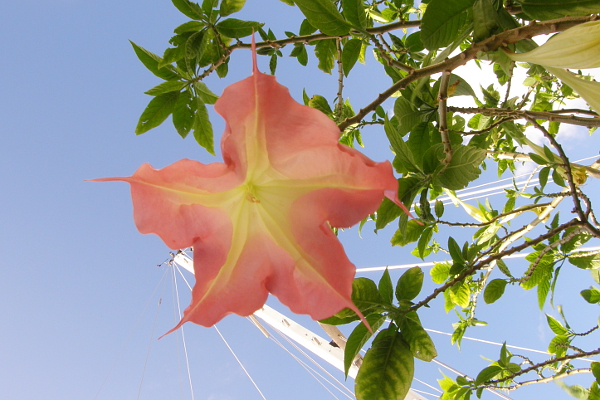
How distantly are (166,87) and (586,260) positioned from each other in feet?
5.18

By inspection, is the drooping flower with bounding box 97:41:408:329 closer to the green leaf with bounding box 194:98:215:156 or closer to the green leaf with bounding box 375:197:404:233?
the green leaf with bounding box 375:197:404:233

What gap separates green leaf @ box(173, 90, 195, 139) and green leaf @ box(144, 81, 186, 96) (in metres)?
0.05

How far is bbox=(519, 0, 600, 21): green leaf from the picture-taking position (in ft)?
2.10

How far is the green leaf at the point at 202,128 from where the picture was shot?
1.35 meters

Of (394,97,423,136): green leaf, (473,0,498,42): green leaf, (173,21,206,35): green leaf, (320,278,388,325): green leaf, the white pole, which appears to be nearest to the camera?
(473,0,498,42): green leaf

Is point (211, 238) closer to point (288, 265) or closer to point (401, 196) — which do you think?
point (288, 265)

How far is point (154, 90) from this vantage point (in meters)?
1.20

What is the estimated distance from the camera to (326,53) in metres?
1.60

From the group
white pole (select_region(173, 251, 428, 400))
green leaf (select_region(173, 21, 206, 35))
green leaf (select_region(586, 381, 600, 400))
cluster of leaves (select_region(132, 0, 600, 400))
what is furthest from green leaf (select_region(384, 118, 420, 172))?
white pole (select_region(173, 251, 428, 400))

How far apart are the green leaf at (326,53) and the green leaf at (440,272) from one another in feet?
3.23

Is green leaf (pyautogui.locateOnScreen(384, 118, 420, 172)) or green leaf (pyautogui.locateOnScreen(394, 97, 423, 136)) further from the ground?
green leaf (pyautogui.locateOnScreen(394, 97, 423, 136))

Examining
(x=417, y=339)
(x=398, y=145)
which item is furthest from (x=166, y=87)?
(x=417, y=339)

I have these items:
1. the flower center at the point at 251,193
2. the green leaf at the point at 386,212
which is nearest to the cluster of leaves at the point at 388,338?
the green leaf at the point at 386,212

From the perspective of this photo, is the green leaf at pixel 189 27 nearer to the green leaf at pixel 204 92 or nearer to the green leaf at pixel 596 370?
the green leaf at pixel 204 92
